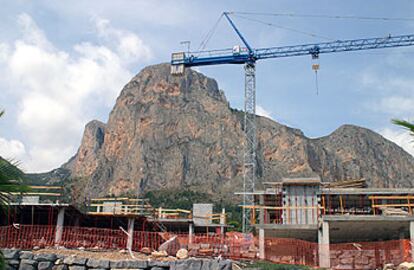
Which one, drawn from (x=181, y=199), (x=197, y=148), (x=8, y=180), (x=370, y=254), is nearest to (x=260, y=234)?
(x=370, y=254)

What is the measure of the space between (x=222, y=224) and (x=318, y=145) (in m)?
148

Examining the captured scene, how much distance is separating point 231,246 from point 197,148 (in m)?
136

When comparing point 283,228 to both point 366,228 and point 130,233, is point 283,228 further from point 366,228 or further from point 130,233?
point 130,233

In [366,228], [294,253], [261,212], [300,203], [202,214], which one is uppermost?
[300,203]

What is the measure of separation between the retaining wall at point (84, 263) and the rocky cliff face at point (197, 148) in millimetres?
117294

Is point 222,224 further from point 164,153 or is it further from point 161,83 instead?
point 161,83

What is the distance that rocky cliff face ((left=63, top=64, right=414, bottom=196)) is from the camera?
149125 mm

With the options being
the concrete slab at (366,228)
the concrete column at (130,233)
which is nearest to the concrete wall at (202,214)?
the concrete column at (130,233)

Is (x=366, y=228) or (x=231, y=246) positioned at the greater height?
(x=366, y=228)

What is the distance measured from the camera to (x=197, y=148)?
15575 centimetres

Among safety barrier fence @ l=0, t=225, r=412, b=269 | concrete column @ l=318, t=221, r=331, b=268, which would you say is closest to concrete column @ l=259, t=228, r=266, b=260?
safety barrier fence @ l=0, t=225, r=412, b=269

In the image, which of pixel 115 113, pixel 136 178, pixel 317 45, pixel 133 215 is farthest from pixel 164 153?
pixel 133 215

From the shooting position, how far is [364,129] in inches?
7603

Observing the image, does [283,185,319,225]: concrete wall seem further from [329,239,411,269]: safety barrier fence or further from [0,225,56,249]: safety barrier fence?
[0,225,56,249]: safety barrier fence
